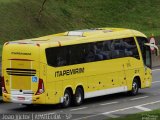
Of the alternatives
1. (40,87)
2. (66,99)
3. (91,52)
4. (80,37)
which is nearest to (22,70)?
(40,87)

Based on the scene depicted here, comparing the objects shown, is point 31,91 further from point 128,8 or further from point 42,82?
point 128,8

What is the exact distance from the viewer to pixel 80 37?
95.0ft

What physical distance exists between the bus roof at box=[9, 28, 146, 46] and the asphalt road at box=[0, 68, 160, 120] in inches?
104

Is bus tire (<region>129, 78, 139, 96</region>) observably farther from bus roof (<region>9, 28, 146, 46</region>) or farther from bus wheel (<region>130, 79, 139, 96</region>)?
bus roof (<region>9, 28, 146, 46</region>)

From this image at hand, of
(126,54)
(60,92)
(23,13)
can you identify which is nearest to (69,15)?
(23,13)

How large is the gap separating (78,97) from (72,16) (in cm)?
2070

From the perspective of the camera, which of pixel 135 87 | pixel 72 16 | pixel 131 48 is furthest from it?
pixel 72 16

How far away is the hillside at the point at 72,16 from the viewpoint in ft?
142

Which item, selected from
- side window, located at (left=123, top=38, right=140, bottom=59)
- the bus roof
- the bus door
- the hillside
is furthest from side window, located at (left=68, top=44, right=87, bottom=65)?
the hillside

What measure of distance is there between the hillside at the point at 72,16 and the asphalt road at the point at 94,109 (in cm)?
1257

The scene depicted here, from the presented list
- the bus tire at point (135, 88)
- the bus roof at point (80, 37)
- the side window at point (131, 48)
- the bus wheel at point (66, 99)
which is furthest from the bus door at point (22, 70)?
the bus tire at point (135, 88)

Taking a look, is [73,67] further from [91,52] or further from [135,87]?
[135,87]

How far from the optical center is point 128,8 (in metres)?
53.1

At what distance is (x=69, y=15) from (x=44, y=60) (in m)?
22.1
